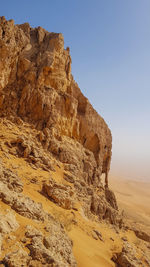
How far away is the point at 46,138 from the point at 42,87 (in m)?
4.61

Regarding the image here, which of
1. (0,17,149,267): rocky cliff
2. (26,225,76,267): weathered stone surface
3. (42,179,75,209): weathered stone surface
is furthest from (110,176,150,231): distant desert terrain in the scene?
(26,225,76,267): weathered stone surface

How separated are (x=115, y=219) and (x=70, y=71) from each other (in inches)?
591

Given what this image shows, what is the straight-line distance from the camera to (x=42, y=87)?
13156mm

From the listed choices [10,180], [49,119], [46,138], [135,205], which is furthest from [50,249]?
[135,205]

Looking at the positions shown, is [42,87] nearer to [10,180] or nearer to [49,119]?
[49,119]

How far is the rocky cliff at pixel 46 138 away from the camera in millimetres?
6949

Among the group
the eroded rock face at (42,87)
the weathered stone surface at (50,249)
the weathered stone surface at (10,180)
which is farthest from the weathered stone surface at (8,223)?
the eroded rock face at (42,87)

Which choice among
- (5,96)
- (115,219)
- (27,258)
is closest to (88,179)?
(115,219)

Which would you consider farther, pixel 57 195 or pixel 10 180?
pixel 57 195

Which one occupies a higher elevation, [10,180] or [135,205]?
[10,180]

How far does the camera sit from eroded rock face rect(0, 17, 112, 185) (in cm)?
1214

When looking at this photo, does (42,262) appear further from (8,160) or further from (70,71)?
(70,71)

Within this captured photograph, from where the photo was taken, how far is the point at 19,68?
1312cm

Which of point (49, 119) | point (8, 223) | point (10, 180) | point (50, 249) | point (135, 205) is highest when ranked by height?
point (49, 119)
